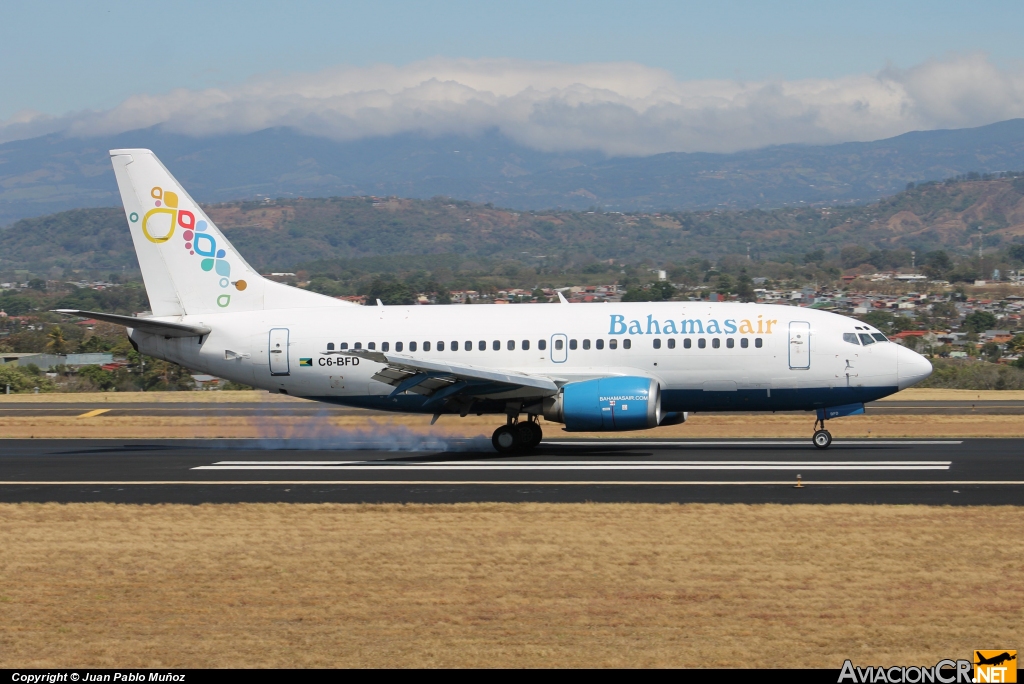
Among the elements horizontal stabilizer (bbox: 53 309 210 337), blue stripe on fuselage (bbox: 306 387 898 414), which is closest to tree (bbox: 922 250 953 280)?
blue stripe on fuselage (bbox: 306 387 898 414)

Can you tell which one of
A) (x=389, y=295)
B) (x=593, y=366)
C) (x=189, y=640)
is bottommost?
(x=189, y=640)

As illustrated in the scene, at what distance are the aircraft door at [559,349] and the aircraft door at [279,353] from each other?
7.44 m

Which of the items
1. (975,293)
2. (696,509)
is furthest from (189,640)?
(975,293)

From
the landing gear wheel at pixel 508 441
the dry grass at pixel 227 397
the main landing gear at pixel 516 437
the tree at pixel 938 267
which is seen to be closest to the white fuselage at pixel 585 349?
the main landing gear at pixel 516 437

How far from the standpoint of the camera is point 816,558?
51.3ft

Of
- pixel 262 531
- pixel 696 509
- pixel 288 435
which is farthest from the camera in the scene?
pixel 288 435

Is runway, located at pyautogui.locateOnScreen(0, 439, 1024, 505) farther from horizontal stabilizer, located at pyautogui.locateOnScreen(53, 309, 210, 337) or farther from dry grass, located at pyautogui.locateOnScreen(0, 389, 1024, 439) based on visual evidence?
horizontal stabilizer, located at pyautogui.locateOnScreen(53, 309, 210, 337)

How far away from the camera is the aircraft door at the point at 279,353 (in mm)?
31344

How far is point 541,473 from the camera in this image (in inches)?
1006

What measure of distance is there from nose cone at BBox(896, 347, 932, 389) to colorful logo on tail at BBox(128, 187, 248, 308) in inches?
711

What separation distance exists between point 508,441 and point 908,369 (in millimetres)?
10551

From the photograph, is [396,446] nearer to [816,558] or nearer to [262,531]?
[262,531]

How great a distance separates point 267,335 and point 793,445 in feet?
48.4

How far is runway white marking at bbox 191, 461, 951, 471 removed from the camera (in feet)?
84.3
